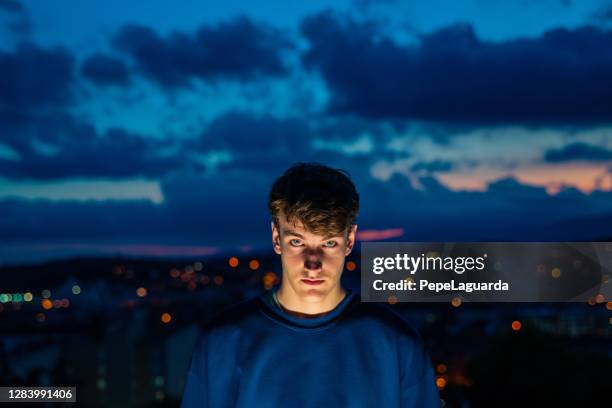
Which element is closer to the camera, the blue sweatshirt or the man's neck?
the blue sweatshirt

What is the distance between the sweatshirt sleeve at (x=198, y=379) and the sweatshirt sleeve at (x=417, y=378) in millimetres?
841

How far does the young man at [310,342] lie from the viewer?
2893 millimetres

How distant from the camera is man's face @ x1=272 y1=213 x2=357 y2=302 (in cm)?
292

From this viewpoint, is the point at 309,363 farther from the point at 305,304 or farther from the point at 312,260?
the point at 312,260

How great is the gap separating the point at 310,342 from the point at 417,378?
0.48 metres

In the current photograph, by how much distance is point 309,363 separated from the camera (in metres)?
2.90

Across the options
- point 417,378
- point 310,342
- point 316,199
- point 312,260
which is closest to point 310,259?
Result: point 312,260

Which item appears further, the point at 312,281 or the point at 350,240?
the point at 350,240

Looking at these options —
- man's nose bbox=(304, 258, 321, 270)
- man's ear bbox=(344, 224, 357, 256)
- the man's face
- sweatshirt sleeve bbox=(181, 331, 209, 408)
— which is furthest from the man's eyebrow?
sweatshirt sleeve bbox=(181, 331, 209, 408)

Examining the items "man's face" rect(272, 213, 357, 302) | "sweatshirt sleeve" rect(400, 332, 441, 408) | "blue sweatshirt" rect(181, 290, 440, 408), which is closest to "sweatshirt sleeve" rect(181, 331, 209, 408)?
"blue sweatshirt" rect(181, 290, 440, 408)

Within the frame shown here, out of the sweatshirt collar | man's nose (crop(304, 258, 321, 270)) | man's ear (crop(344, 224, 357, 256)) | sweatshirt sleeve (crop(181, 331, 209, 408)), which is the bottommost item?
sweatshirt sleeve (crop(181, 331, 209, 408))

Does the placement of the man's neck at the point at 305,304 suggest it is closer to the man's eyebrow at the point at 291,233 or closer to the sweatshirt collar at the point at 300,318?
the sweatshirt collar at the point at 300,318

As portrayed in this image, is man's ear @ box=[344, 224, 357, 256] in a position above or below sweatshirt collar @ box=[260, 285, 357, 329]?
above

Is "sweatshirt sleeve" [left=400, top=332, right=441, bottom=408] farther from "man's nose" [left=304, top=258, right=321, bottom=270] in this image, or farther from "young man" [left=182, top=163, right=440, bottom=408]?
"man's nose" [left=304, top=258, right=321, bottom=270]
